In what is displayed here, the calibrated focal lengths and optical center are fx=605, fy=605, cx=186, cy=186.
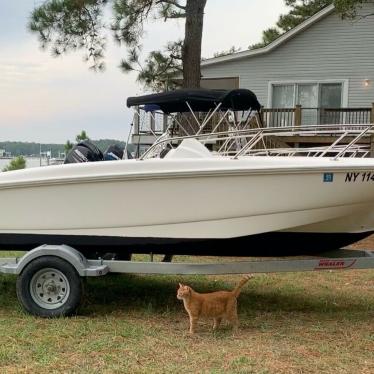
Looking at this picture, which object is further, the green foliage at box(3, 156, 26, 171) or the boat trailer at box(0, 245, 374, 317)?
the green foliage at box(3, 156, 26, 171)

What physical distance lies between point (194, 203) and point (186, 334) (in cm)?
109

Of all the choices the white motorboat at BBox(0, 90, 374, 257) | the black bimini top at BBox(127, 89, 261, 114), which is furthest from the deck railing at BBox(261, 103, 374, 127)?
the white motorboat at BBox(0, 90, 374, 257)

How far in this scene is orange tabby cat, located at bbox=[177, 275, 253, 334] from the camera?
4.79 meters

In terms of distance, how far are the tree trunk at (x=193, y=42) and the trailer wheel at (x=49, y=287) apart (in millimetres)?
8040

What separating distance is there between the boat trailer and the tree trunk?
26.1ft

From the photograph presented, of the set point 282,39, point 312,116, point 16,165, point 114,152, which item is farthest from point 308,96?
point 114,152

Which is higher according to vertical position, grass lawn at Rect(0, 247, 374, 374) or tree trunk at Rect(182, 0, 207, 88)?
tree trunk at Rect(182, 0, 207, 88)

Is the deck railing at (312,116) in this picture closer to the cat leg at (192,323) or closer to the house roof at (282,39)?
the house roof at (282,39)

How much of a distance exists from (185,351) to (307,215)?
1594 mm

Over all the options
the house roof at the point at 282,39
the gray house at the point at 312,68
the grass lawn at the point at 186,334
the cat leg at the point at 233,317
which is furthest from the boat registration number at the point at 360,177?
the house roof at the point at 282,39

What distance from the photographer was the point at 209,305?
191 inches

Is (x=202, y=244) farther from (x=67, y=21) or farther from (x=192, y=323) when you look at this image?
(x=67, y=21)

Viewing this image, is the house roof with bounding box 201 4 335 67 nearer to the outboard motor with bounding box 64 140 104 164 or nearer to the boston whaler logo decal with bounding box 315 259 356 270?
the outboard motor with bounding box 64 140 104 164

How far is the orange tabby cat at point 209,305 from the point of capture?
4.79 metres
